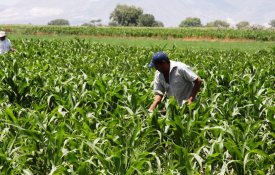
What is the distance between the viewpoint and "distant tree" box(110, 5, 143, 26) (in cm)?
13788

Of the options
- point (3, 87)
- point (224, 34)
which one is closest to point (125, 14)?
point (224, 34)

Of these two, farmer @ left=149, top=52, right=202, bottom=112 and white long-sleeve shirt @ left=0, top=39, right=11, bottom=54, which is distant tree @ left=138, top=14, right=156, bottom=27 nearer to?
white long-sleeve shirt @ left=0, top=39, right=11, bottom=54

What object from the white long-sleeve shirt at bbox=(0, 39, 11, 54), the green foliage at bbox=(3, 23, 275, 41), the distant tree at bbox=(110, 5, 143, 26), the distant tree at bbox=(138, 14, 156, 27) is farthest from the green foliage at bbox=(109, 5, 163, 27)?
the white long-sleeve shirt at bbox=(0, 39, 11, 54)

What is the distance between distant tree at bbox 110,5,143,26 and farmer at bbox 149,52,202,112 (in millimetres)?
133705

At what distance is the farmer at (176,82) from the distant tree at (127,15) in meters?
134

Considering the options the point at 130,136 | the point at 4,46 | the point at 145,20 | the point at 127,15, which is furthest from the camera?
the point at 145,20

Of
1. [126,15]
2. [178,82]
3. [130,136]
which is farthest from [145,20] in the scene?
[130,136]

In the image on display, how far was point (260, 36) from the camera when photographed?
4741cm

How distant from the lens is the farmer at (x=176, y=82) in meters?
5.80

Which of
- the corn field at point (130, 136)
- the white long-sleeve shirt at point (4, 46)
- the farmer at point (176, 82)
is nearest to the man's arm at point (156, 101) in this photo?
the farmer at point (176, 82)

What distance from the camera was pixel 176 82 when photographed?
5.95 meters

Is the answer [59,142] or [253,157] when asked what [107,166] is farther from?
[253,157]

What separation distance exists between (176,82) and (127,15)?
5295 inches

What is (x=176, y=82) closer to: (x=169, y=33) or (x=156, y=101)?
(x=156, y=101)
